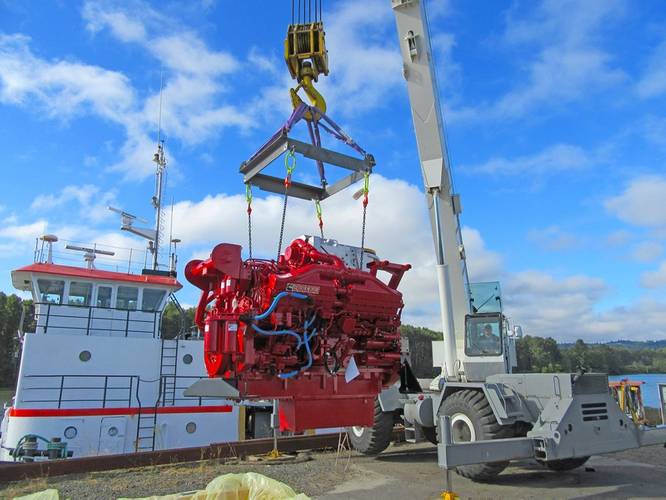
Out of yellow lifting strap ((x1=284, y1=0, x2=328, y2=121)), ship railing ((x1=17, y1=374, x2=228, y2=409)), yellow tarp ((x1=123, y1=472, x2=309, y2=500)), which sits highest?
yellow lifting strap ((x1=284, y1=0, x2=328, y2=121))

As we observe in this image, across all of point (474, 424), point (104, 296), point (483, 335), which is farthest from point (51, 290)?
point (474, 424)

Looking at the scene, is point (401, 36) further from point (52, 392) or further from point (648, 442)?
point (52, 392)

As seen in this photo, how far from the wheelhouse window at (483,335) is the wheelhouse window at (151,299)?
9.31 metres

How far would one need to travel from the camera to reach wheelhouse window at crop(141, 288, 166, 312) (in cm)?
1414

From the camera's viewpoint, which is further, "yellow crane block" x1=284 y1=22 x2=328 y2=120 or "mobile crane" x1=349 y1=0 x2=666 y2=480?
"yellow crane block" x1=284 y1=22 x2=328 y2=120

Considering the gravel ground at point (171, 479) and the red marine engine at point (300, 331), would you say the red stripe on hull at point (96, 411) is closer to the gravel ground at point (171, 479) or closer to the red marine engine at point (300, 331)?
the gravel ground at point (171, 479)

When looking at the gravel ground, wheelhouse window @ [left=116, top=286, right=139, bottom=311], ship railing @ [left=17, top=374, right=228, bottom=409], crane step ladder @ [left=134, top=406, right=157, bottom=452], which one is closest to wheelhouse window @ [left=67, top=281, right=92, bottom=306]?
wheelhouse window @ [left=116, top=286, right=139, bottom=311]

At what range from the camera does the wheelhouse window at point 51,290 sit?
12984 mm

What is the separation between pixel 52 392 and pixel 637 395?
1479 centimetres

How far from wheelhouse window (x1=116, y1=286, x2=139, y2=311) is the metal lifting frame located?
29.3 feet

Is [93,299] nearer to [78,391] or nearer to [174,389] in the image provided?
[78,391]

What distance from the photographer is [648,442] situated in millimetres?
6742

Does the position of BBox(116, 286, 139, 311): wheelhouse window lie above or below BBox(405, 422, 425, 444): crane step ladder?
above

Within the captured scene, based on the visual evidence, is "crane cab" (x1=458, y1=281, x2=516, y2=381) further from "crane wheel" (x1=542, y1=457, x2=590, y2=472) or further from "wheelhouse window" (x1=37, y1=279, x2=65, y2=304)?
"wheelhouse window" (x1=37, y1=279, x2=65, y2=304)
